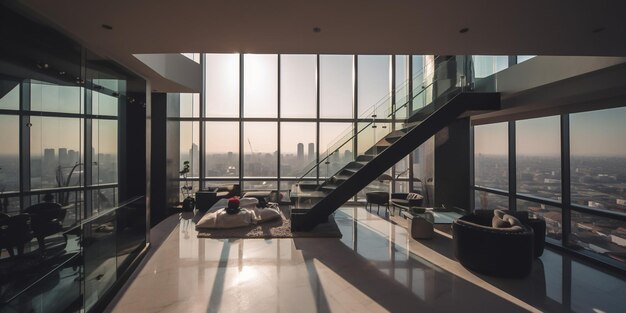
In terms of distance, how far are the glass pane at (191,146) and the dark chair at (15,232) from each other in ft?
23.2

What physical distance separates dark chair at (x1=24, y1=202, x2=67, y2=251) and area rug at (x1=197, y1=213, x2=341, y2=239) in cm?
324

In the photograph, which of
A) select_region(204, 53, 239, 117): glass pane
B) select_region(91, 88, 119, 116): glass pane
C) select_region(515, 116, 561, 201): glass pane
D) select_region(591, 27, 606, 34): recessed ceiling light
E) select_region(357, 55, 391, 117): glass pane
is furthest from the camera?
select_region(357, 55, 391, 117): glass pane

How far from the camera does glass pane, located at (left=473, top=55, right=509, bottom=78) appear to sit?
21.3 ft

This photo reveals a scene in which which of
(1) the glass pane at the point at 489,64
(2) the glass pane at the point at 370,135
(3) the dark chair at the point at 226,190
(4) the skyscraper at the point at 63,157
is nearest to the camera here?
(4) the skyscraper at the point at 63,157

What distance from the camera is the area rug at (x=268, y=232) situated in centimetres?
618

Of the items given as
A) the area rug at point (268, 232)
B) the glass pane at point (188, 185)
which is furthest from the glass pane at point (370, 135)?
the glass pane at point (188, 185)

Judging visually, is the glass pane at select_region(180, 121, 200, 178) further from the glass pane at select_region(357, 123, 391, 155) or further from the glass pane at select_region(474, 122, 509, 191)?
the glass pane at select_region(474, 122, 509, 191)

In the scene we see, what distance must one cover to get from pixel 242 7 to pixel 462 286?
15.2ft

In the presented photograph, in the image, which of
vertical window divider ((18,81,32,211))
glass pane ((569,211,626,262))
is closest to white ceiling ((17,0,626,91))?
vertical window divider ((18,81,32,211))

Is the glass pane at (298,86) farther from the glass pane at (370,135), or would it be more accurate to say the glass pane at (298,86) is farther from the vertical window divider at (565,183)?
the vertical window divider at (565,183)

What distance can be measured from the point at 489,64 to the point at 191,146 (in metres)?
9.51

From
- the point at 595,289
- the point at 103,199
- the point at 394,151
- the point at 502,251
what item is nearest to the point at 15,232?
the point at 103,199

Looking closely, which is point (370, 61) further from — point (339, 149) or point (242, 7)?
point (242, 7)

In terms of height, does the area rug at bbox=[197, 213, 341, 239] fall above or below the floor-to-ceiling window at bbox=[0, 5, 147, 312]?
below
